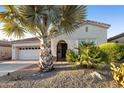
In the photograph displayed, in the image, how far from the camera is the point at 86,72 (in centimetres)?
1105

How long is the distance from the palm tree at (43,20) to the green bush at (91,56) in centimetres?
190

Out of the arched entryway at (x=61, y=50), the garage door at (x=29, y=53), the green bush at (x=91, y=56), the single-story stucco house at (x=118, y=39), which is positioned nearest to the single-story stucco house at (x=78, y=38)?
the arched entryway at (x=61, y=50)

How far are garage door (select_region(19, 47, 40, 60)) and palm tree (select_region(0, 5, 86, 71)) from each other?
13.7m

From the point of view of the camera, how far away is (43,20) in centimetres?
1238

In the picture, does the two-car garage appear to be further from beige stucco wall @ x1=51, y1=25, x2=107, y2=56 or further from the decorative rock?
the decorative rock

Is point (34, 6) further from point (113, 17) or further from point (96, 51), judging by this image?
point (113, 17)

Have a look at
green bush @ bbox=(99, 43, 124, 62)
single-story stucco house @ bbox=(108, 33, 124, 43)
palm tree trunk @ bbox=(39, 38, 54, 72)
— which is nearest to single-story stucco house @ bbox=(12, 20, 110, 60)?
single-story stucco house @ bbox=(108, 33, 124, 43)

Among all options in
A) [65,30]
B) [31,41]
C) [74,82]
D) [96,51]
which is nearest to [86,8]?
[65,30]

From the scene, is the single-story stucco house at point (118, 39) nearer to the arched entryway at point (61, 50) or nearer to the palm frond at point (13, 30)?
the arched entryway at point (61, 50)

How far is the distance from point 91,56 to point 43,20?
379 centimetres

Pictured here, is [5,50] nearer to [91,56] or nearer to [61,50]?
[61,50]

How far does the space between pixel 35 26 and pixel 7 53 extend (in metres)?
21.8

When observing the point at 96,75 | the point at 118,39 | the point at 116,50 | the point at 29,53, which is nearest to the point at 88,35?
the point at 118,39
